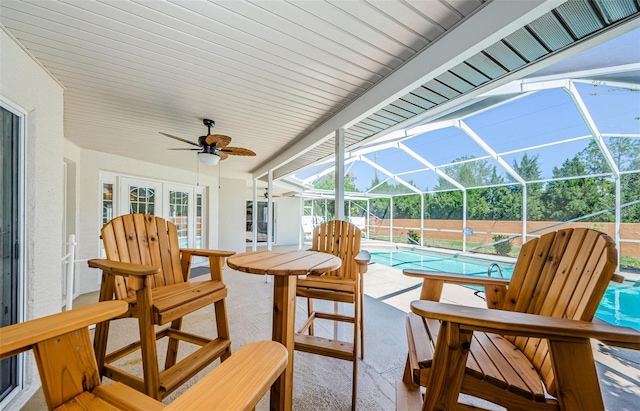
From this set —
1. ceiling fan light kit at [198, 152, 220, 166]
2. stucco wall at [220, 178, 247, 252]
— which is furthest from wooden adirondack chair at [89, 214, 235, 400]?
stucco wall at [220, 178, 247, 252]

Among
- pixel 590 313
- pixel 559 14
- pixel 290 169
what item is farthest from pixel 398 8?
pixel 290 169

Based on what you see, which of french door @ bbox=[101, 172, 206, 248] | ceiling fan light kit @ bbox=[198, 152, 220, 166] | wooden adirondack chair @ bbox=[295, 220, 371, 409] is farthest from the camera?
french door @ bbox=[101, 172, 206, 248]

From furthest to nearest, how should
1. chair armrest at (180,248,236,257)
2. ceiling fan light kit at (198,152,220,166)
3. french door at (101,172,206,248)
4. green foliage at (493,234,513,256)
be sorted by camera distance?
green foliage at (493,234,513,256) → french door at (101,172,206,248) → ceiling fan light kit at (198,152,220,166) → chair armrest at (180,248,236,257)

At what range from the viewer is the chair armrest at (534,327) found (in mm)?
753

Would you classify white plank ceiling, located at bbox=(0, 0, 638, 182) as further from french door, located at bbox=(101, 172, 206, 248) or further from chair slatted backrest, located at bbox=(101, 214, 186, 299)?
french door, located at bbox=(101, 172, 206, 248)

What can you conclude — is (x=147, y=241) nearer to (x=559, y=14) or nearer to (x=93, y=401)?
(x=93, y=401)

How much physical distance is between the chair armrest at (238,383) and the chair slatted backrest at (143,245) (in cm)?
148

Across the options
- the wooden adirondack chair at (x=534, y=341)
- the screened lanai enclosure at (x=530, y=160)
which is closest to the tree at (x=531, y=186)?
the screened lanai enclosure at (x=530, y=160)

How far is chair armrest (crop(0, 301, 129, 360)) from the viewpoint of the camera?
2.33 ft

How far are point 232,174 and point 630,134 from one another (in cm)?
806

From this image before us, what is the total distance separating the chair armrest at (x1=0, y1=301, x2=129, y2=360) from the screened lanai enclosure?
2.57m

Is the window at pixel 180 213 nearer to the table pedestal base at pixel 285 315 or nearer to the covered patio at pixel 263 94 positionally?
the covered patio at pixel 263 94

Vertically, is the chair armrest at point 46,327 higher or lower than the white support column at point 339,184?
lower

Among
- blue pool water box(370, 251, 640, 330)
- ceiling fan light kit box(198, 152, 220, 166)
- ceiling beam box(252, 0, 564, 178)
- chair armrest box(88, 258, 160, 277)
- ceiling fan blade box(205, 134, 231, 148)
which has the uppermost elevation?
ceiling beam box(252, 0, 564, 178)
